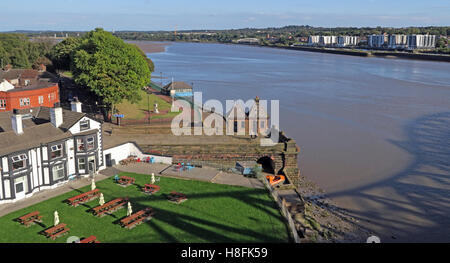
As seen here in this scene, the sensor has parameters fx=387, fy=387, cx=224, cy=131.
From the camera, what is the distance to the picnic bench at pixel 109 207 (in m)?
18.8

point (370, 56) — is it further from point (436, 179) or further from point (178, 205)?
point (178, 205)

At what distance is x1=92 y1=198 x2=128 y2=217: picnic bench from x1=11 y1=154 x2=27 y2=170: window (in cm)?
483

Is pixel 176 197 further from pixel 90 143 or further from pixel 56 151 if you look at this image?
pixel 56 151

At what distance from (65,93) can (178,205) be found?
38107mm

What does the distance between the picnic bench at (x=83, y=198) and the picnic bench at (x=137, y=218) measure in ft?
11.4

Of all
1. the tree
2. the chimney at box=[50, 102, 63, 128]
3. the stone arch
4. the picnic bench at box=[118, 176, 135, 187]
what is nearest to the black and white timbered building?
the chimney at box=[50, 102, 63, 128]

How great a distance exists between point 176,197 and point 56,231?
20.2 feet

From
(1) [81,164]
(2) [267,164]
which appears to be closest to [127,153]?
(1) [81,164]

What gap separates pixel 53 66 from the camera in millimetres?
71750

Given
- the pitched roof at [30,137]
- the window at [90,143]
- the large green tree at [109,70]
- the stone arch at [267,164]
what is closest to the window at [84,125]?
the window at [90,143]

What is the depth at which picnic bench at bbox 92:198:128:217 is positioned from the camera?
741 inches

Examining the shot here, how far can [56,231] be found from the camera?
17188 mm

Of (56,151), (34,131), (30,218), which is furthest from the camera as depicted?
(56,151)
